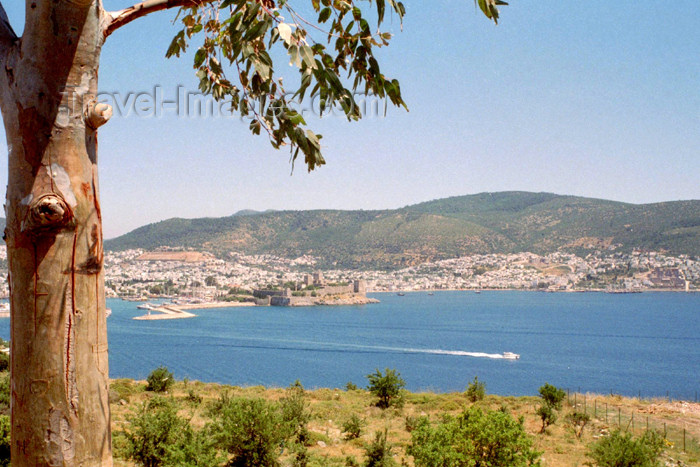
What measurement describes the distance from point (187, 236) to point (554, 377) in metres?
117

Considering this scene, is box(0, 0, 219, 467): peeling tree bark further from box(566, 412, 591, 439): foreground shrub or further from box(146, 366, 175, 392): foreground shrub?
box(146, 366, 175, 392): foreground shrub

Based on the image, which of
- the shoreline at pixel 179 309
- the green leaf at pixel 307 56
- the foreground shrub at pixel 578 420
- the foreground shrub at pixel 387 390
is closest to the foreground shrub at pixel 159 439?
the green leaf at pixel 307 56

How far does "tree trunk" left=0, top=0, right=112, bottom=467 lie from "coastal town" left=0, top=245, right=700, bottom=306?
238ft

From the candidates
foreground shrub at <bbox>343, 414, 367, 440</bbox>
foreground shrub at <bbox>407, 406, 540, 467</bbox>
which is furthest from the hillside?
foreground shrub at <bbox>407, 406, 540, 467</bbox>

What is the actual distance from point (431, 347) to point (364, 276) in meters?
64.1

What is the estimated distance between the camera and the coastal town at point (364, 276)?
269 ft

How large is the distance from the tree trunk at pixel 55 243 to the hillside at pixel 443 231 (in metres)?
109

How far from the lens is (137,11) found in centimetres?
135

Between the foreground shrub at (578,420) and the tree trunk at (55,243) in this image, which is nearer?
the tree trunk at (55,243)

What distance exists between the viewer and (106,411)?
1.14 m

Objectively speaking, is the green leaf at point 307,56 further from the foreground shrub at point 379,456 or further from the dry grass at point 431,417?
the foreground shrub at point 379,456

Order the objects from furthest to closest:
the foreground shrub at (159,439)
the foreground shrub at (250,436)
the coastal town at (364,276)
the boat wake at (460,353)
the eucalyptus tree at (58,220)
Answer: the coastal town at (364,276)
the boat wake at (460,353)
the foreground shrub at (250,436)
the foreground shrub at (159,439)
the eucalyptus tree at (58,220)

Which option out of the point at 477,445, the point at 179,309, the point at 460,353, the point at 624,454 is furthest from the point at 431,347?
the point at 179,309

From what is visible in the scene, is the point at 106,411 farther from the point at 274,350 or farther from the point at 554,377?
the point at 274,350
